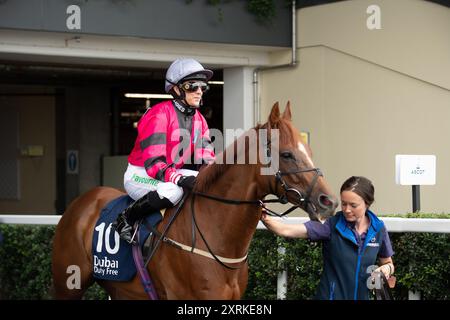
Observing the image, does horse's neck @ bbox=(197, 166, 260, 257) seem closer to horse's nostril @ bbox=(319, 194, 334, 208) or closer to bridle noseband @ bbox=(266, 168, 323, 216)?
bridle noseband @ bbox=(266, 168, 323, 216)

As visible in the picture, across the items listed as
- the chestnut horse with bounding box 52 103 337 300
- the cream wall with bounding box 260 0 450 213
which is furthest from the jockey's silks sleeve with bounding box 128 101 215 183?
the cream wall with bounding box 260 0 450 213

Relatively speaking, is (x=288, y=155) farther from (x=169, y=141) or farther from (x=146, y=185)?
(x=146, y=185)

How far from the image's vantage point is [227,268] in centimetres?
452

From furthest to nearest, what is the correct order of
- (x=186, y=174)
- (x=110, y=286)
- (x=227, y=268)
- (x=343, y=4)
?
(x=343, y=4), (x=110, y=286), (x=186, y=174), (x=227, y=268)

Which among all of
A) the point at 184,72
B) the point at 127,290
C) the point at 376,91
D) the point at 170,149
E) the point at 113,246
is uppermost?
the point at 376,91

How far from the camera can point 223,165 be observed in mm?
4613

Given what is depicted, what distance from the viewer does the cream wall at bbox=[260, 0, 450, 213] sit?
938 cm

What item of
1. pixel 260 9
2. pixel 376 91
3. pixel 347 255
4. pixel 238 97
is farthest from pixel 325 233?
pixel 238 97

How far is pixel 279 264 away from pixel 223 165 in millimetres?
1554

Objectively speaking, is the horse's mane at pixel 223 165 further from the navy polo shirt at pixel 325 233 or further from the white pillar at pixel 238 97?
the white pillar at pixel 238 97

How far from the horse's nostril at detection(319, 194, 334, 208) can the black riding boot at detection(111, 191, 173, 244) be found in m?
1.00
